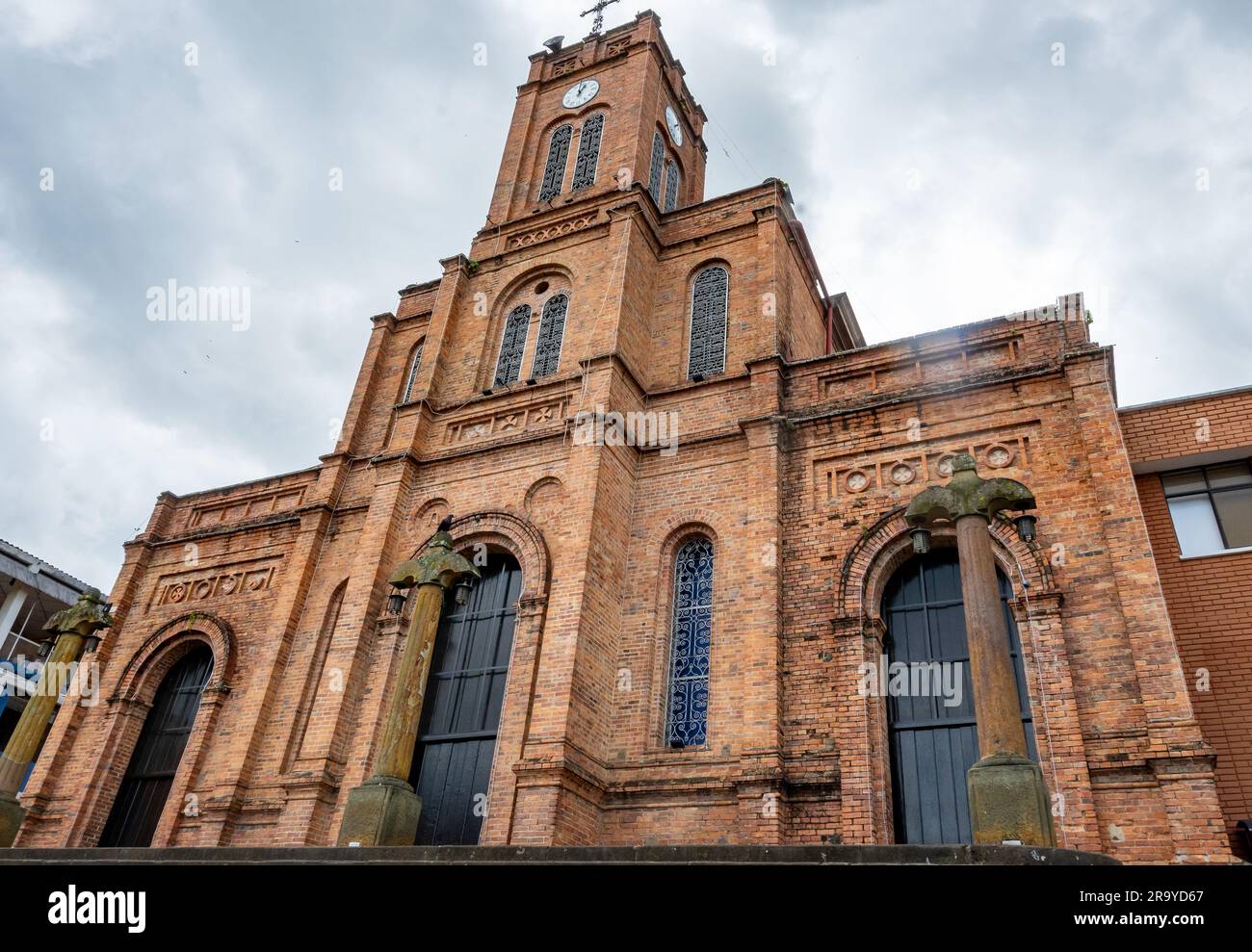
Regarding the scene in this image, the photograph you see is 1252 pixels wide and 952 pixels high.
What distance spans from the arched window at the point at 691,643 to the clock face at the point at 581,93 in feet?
40.1

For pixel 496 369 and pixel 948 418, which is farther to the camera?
A: pixel 496 369

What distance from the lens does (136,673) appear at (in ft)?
54.5

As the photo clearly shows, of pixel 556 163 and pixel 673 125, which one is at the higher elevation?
pixel 673 125

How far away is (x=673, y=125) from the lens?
841 inches

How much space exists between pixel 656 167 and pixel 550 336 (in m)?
5.54

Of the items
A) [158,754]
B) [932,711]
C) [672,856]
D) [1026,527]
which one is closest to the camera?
[672,856]

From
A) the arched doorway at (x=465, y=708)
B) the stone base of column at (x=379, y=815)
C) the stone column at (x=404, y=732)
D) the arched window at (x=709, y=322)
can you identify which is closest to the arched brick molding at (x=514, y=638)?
the arched doorway at (x=465, y=708)

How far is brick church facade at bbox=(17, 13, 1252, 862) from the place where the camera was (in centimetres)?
1062

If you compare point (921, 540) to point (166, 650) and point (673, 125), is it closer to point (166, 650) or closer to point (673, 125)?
point (166, 650)

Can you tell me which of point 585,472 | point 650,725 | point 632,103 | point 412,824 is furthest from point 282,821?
point 632,103

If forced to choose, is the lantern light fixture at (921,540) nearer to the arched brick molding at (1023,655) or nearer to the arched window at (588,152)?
the arched brick molding at (1023,655)

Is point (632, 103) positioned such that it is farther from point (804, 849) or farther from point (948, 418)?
point (804, 849)

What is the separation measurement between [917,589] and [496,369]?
8719 millimetres

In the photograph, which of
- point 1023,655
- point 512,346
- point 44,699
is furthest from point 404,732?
point 512,346
